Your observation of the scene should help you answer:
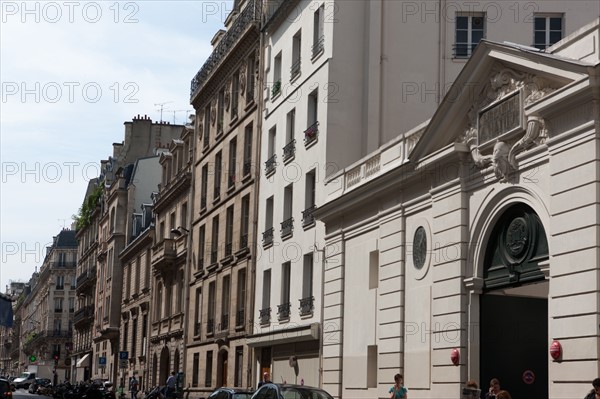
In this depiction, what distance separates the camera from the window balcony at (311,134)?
1332 inches

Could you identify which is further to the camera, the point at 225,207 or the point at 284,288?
the point at 225,207

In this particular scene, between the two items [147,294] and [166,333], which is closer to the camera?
[166,333]

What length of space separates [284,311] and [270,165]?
594 centimetres

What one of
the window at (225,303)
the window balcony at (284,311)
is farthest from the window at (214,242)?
the window balcony at (284,311)

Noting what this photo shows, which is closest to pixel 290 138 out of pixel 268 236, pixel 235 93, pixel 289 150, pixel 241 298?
pixel 289 150

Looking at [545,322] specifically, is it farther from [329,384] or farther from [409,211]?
[329,384]

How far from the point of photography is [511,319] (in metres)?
23.2

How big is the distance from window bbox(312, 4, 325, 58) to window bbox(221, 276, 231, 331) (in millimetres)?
12764

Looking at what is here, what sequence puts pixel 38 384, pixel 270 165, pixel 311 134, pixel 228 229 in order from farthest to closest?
pixel 38 384 < pixel 228 229 < pixel 270 165 < pixel 311 134

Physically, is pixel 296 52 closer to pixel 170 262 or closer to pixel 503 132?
pixel 503 132

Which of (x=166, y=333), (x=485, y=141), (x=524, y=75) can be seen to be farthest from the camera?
(x=166, y=333)

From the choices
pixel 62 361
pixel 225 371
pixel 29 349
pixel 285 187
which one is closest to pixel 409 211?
pixel 285 187

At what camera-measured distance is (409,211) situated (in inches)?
1026

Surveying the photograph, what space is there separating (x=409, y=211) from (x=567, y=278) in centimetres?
747
